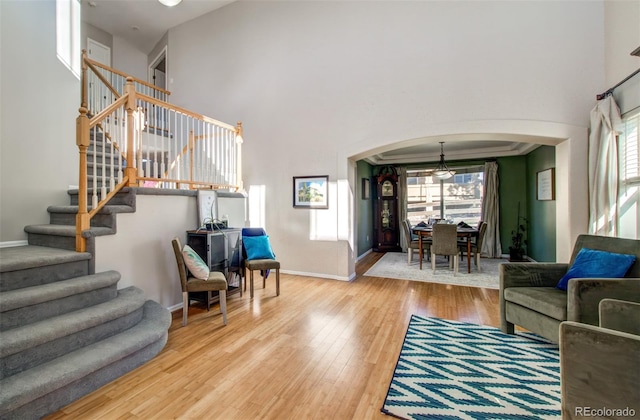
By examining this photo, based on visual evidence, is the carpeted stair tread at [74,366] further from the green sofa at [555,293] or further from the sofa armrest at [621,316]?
the green sofa at [555,293]

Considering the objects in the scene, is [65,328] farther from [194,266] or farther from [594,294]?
[594,294]

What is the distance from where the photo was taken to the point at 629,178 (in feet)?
9.78

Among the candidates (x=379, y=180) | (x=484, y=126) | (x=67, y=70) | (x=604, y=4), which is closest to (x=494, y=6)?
(x=604, y=4)

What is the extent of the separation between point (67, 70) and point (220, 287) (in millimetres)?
3470

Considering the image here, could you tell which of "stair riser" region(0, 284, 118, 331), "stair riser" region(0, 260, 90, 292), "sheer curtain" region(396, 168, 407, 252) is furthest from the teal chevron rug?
"sheer curtain" region(396, 168, 407, 252)

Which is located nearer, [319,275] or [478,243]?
[319,275]

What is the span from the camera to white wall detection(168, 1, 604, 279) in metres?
3.64

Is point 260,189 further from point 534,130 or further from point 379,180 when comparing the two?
point 534,130

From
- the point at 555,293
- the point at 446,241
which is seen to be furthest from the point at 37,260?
the point at 446,241

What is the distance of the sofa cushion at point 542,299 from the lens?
87.1 inches

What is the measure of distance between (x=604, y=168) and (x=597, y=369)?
2.89 meters

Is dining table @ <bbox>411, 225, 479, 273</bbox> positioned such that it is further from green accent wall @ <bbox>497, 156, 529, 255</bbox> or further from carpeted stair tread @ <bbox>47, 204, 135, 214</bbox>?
carpeted stair tread @ <bbox>47, 204, 135, 214</bbox>

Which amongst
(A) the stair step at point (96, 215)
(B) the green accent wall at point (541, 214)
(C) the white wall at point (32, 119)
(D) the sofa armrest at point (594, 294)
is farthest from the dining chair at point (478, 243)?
(C) the white wall at point (32, 119)

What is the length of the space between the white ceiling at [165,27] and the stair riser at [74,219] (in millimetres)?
4794
